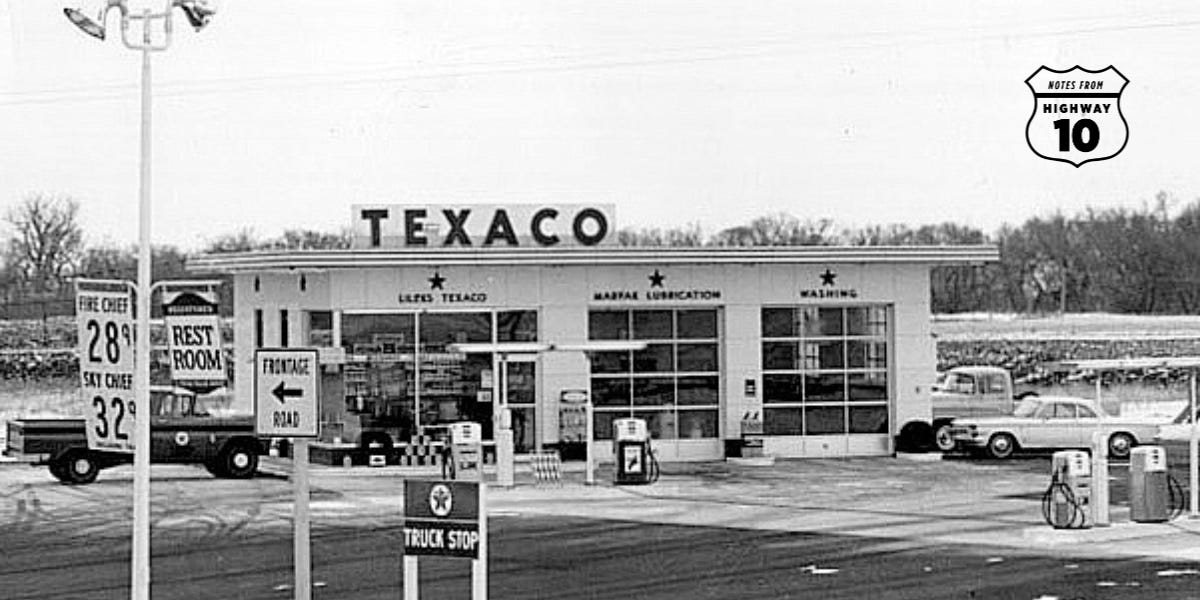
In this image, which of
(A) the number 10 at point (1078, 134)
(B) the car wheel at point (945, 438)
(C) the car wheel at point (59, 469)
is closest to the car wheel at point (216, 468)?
(C) the car wheel at point (59, 469)

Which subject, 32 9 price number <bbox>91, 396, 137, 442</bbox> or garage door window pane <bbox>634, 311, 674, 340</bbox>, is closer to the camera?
32 9 price number <bbox>91, 396, 137, 442</bbox>

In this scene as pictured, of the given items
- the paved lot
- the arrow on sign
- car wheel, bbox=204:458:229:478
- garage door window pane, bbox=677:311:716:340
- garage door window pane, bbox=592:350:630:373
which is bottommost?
Answer: the paved lot

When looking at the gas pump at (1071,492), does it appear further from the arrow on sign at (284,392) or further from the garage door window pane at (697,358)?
the garage door window pane at (697,358)

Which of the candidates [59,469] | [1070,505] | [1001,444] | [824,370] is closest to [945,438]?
[1001,444]

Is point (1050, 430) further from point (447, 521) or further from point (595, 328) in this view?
point (447, 521)

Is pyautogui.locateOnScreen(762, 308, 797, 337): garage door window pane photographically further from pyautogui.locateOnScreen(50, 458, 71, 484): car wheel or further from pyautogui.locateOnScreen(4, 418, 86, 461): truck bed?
pyautogui.locateOnScreen(50, 458, 71, 484): car wheel

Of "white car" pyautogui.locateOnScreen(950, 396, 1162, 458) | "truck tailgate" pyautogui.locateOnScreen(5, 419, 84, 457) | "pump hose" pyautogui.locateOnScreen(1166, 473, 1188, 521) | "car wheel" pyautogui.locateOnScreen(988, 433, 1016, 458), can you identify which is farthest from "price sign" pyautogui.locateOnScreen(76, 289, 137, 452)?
"car wheel" pyautogui.locateOnScreen(988, 433, 1016, 458)

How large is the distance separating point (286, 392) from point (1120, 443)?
28.0 meters

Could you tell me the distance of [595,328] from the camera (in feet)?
123

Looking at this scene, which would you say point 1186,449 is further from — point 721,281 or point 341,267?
point 341,267

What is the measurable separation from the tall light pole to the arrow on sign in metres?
1.91

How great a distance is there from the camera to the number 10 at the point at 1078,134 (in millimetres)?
24906

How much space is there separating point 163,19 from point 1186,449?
3082cm

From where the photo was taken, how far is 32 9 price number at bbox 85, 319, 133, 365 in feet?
51.1
